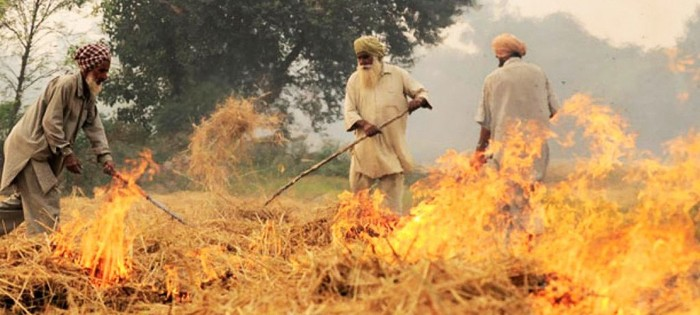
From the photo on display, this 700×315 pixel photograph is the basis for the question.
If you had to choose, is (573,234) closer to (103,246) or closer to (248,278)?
(248,278)

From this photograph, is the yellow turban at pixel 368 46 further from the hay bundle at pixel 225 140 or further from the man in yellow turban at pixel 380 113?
the hay bundle at pixel 225 140

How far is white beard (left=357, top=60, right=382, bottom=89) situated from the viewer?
24.0 feet

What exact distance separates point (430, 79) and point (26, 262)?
2845 inches

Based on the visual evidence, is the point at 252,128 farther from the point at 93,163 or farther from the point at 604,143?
the point at 93,163

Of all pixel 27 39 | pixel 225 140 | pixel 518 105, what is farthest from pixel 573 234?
pixel 27 39

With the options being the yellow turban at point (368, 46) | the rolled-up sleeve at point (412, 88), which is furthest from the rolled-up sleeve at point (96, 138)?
the rolled-up sleeve at point (412, 88)

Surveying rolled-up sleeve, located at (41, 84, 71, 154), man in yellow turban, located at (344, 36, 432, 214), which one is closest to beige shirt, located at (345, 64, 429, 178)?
man in yellow turban, located at (344, 36, 432, 214)

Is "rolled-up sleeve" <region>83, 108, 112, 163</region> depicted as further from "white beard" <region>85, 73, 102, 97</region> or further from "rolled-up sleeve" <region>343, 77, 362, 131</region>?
"rolled-up sleeve" <region>343, 77, 362, 131</region>

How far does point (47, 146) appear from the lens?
5812mm

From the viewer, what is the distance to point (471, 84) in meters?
73.3

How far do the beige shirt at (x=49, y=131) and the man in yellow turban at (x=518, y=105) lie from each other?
326 centimetres

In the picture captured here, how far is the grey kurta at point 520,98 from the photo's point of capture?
6.53 meters

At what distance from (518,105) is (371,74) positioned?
150 centimetres

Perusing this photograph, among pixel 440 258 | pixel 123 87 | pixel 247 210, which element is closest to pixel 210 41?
pixel 123 87
